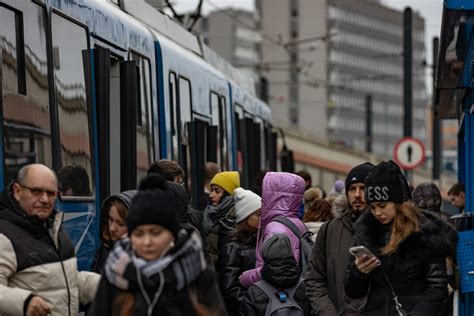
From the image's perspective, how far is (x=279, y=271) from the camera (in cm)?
1009

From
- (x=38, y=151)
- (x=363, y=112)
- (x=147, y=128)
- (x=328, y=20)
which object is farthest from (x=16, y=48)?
(x=363, y=112)

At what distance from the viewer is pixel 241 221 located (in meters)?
11.3

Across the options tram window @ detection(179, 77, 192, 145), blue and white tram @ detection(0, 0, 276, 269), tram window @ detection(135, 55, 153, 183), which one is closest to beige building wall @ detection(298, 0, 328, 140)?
tram window @ detection(179, 77, 192, 145)

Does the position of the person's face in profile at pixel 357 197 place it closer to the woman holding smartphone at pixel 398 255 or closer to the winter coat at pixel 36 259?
the woman holding smartphone at pixel 398 255

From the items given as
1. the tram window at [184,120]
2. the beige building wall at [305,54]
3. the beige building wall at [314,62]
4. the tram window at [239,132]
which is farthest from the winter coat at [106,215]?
the beige building wall at [314,62]

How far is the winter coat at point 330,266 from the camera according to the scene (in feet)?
30.3

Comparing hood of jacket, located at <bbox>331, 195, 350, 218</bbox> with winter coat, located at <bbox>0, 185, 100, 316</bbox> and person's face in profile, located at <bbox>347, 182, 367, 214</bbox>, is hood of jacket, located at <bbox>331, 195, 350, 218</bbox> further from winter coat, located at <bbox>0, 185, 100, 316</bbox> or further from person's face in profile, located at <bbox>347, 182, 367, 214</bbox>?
winter coat, located at <bbox>0, 185, 100, 316</bbox>

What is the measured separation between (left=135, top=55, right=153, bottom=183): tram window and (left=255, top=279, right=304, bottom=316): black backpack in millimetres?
3619

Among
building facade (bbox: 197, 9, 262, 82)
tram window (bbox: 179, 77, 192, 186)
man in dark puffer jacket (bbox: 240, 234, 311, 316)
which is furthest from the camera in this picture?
building facade (bbox: 197, 9, 262, 82)

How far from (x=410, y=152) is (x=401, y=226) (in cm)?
2287

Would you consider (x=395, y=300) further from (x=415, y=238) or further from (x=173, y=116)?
(x=173, y=116)

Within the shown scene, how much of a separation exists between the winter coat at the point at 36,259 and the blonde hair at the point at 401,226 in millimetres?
1691

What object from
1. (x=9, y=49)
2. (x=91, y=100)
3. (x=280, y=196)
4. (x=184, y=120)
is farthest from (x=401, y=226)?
(x=184, y=120)

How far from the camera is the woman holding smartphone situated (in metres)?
8.48
